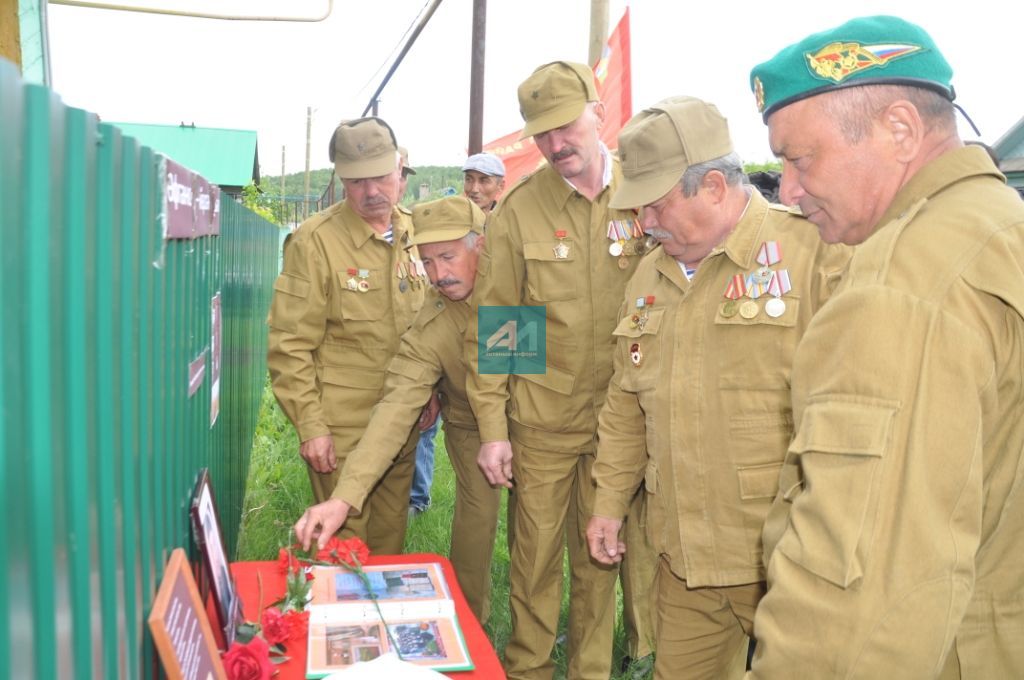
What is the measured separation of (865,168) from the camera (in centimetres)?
138

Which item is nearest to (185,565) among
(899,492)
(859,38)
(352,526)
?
(899,492)

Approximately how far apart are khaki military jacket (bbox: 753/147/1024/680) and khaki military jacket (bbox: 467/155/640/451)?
7.24ft

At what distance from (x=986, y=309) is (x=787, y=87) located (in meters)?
0.49

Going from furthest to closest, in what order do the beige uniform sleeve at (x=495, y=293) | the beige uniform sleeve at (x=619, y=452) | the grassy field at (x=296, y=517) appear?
1. the grassy field at (x=296, y=517)
2. the beige uniform sleeve at (x=495, y=293)
3. the beige uniform sleeve at (x=619, y=452)

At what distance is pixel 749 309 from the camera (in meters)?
2.45

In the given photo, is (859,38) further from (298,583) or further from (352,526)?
(352,526)

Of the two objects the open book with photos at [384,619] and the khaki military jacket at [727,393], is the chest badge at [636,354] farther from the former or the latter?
the open book with photos at [384,619]

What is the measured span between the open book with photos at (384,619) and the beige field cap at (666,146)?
1277 mm

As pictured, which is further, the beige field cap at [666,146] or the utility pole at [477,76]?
the utility pole at [477,76]

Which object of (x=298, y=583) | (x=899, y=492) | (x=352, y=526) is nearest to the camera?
(x=899, y=492)

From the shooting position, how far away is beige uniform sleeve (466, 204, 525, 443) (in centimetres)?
361

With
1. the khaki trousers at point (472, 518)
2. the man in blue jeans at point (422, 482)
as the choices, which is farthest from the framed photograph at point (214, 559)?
the man in blue jeans at point (422, 482)

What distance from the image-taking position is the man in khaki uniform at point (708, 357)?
245 cm

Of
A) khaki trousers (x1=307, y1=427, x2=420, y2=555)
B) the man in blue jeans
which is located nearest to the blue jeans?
the man in blue jeans
